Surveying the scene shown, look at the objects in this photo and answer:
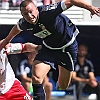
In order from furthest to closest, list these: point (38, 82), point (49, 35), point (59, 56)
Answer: point (59, 56) < point (49, 35) < point (38, 82)

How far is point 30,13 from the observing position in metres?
4.82

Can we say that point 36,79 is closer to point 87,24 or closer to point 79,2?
point 79,2

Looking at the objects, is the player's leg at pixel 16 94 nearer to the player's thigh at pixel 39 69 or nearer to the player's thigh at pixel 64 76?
the player's thigh at pixel 39 69

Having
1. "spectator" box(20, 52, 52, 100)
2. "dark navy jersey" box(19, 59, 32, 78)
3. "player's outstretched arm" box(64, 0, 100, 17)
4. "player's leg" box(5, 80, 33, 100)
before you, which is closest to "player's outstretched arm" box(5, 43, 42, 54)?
"player's leg" box(5, 80, 33, 100)

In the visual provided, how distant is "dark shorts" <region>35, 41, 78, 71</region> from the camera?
207 inches

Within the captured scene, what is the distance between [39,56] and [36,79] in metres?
0.33

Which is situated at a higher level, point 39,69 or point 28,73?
point 39,69

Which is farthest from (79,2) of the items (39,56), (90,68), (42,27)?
(90,68)

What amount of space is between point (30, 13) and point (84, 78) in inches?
120

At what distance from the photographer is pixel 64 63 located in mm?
5438

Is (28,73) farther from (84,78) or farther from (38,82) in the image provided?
(38,82)

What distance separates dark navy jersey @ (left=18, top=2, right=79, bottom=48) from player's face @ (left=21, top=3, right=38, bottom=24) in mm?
84

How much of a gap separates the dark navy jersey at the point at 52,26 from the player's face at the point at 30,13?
84 mm

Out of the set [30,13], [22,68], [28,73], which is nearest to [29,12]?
[30,13]
